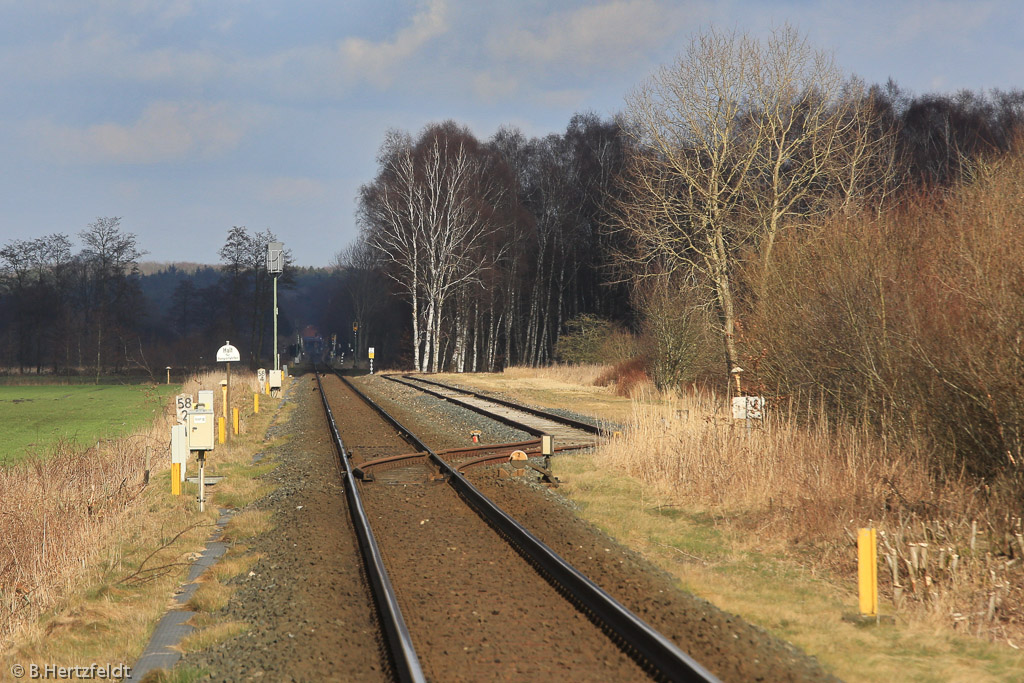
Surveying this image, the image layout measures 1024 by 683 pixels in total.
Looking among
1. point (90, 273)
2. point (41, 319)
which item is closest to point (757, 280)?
point (41, 319)

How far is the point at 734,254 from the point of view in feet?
84.7

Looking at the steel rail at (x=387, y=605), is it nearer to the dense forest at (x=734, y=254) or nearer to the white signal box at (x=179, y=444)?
the white signal box at (x=179, y=444)

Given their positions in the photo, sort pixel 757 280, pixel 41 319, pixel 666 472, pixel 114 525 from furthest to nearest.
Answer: pixel 41 319 → pixel 757 280 → pixel 666 472 → pixel 114 525

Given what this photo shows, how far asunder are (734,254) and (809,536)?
60.2 ft

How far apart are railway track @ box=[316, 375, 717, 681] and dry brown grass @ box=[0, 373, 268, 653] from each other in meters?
2.46

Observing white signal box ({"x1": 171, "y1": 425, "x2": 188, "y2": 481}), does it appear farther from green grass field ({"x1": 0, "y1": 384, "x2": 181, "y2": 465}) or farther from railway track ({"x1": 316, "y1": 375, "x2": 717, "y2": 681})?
green grass field ({"x1": 0, "y1": 384, "x2": 181, "y2": 465})

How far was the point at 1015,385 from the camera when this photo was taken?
804 cm

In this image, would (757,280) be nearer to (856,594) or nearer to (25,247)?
(856,594)

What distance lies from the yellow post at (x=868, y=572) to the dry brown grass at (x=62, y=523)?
20.4 feet

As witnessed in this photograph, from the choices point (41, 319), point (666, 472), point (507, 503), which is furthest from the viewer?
point (41, 319)

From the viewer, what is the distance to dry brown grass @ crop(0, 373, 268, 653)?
7.38 meters

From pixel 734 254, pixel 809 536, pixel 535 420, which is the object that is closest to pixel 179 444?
pixel 809 536

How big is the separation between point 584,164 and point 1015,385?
49.6m

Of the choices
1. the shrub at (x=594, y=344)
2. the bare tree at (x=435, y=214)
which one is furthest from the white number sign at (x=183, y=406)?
the bare tree at (x=435, y=214)
